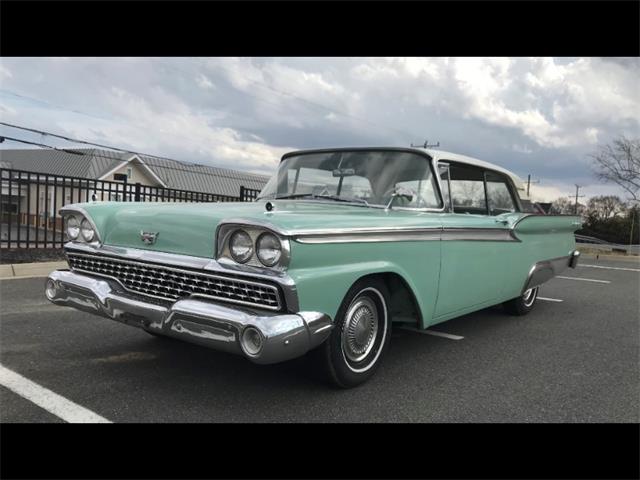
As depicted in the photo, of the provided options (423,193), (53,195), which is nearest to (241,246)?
(423,193)

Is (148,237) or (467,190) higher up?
(467,190)

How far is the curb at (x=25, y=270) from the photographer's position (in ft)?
21.7

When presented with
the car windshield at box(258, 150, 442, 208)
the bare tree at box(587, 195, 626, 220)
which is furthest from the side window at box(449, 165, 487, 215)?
the bare tree at box(587, 195, 626, 220)

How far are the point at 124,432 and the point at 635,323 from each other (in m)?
5.34

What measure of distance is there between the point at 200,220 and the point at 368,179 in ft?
4.94

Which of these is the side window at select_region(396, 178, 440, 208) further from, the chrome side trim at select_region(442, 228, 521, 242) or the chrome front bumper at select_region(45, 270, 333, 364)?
the chrome front bumper at select_region(45, 270, 333, 364)

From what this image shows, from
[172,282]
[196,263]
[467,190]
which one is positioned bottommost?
[172,282]

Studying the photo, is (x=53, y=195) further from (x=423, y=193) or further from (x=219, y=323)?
(x=219, y=323)

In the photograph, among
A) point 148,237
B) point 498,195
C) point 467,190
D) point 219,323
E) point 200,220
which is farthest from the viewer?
point 498,195

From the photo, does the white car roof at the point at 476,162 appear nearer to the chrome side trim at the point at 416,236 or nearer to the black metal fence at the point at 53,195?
the chrome side trim at the point at 416,236

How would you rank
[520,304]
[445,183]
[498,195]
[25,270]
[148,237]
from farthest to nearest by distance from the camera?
1. [25,270]
2. [520,304]
3. [498,195]
4. [445,183]
5. [148,237]

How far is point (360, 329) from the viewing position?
9.98ft

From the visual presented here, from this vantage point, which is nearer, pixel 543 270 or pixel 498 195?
pixel 498 195

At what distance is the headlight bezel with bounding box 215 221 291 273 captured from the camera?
243cm
